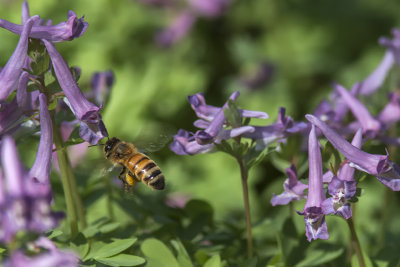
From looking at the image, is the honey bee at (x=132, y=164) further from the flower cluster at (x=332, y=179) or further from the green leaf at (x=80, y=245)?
the flower cluster at (x=332, y=179)

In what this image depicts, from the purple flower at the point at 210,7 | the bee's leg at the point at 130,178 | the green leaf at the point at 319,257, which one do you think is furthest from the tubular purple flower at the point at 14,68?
the purple flower at the point at 210,7

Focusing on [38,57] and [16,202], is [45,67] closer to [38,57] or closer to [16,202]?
[38,57]

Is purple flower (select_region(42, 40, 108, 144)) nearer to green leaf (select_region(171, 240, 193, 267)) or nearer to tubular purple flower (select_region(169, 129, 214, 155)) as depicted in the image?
tubular purple flower (select_region(169, 129, 214, 155))

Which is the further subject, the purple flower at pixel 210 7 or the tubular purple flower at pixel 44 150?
the purple flower at pixel 210 7

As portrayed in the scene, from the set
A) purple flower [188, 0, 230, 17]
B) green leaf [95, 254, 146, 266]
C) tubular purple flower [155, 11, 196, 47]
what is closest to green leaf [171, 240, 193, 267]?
green leaf [95, 254, 146, 266]

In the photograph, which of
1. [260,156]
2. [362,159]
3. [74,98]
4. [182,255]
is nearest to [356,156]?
[362,159]

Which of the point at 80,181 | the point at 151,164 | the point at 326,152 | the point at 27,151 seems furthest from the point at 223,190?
the point at 326,152
